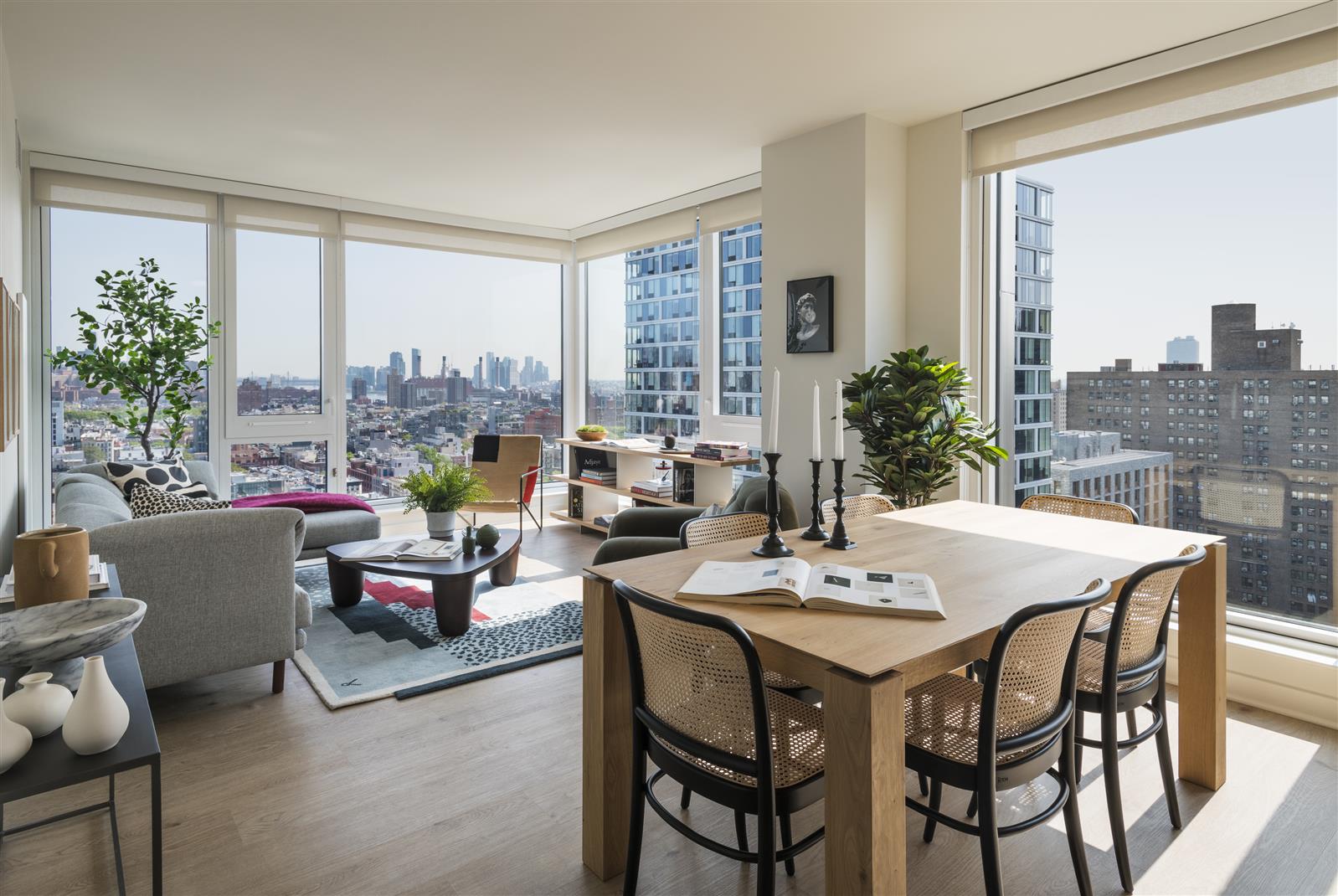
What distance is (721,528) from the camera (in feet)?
8.16

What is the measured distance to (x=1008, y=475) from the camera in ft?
13.5

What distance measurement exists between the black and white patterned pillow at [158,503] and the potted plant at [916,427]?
331 cm

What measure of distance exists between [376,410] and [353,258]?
1.24 m

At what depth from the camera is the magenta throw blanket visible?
4.93 meters

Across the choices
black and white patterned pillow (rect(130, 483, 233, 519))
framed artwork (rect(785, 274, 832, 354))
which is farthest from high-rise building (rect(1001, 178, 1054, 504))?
black and white patterned pillow (rect(130, 483, 233, 519))

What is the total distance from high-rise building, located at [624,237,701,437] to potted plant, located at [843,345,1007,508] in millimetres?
2406

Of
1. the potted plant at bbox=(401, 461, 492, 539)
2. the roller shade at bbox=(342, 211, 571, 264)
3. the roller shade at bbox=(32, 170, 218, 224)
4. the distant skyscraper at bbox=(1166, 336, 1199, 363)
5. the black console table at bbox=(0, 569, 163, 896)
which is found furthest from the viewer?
the roller shade at bbox=(342, 211, 571, 264)

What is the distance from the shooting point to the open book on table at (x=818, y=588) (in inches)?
63.9

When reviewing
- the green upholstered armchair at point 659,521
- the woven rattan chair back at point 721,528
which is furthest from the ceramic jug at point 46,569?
the green upholstered armchair at point 659,521

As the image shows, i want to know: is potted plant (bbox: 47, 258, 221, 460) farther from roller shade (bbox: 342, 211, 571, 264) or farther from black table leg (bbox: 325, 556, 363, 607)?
black table leg (bbox: 325, 556, 363, 607)

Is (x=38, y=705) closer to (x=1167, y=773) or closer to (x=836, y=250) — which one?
(x=1167, y=773)

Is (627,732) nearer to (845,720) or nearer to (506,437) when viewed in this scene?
(845,720)

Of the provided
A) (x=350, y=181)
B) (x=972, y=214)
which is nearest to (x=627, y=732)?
(x=972, y=214)

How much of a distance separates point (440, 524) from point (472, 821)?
2.30 metres
